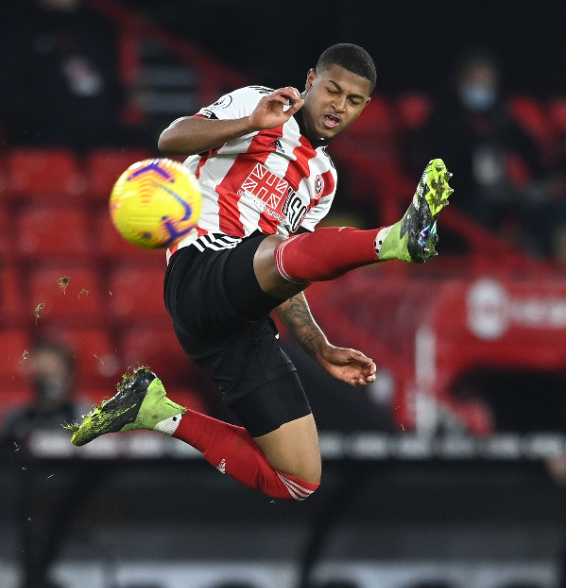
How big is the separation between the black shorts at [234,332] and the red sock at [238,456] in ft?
0.46

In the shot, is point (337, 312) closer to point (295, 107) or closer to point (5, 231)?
point (5, 231)

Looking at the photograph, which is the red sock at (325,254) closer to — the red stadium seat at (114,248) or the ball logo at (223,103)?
the ball logo at (223,103)

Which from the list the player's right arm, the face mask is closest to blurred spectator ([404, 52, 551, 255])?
the face mask

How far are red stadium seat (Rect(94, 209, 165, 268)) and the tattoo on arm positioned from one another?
10.2 feet

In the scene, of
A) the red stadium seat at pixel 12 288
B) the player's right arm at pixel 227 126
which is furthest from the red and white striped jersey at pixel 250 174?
the red stadium seat at pixel 12 288

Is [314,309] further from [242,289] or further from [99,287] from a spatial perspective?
[242,289]

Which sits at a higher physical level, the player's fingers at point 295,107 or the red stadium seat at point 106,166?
the player's fingers at point 295,107

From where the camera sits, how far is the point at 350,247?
3.45m

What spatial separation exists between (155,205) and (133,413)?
42.3 inches

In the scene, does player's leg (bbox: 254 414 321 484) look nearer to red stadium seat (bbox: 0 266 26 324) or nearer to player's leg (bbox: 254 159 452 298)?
player's leg (bbox: 254 159 452 298)

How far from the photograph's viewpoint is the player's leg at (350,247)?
3.30 m

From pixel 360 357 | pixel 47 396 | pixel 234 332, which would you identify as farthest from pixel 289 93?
pixel 47 396

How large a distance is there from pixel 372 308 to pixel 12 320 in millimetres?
2378

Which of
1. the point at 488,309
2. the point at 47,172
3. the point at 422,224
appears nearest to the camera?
the point at 422,224
